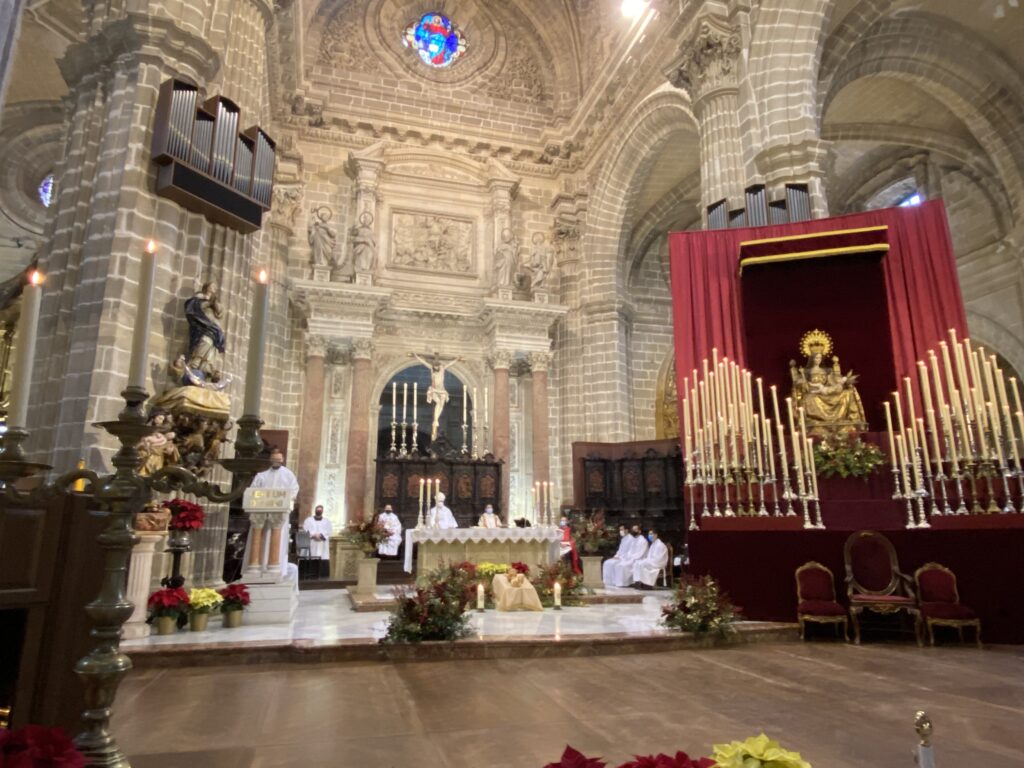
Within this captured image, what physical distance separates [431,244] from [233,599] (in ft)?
39.4

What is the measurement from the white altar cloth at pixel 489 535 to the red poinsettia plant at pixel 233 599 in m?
2.91

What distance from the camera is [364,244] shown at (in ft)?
51.5

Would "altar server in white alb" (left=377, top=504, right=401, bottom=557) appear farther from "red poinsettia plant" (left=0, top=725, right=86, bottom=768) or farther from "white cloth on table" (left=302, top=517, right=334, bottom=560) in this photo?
"red poinsettia plant" (left=0, top=725, right=86, bottom=768)

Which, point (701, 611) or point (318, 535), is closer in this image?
point (701, 611)

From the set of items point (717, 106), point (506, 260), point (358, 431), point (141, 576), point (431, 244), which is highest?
point (431, 244)

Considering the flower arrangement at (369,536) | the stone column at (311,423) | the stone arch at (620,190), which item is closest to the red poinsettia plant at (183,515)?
the flower arrangement at (369,536)

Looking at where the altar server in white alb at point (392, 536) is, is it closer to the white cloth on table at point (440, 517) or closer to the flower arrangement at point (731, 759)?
the white cloth on table at point (440, 517)

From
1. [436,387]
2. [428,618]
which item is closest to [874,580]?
[428,618]

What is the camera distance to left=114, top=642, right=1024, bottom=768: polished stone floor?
115 inches

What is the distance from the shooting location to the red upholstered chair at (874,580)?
585cm

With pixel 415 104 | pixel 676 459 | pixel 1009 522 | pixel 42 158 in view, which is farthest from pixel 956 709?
pixel 42 158

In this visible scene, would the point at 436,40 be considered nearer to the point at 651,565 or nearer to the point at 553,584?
the point at 651,565

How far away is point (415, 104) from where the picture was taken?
17891 mm

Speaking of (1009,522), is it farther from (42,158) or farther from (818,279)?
(42,158)
